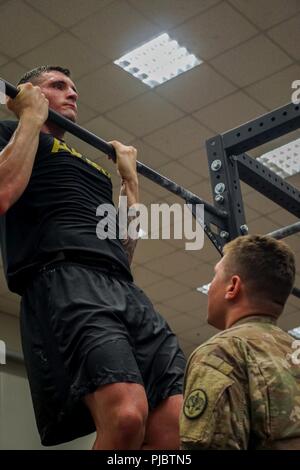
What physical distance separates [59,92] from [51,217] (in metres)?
0.48

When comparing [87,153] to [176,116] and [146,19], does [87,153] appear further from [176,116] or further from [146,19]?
[146,19]

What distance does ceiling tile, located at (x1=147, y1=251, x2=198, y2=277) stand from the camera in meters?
6.50

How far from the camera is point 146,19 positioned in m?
4.07

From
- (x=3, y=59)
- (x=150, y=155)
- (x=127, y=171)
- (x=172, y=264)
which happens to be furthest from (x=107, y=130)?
(x=127, y=171)

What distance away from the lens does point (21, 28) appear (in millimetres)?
4043

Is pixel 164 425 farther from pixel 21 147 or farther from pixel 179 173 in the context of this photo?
pixel 179 173

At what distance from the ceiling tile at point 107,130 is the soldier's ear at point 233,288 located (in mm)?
3364

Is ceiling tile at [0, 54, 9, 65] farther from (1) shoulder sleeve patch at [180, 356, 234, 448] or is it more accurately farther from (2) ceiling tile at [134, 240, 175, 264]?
(1) shoulder sleeve patch at [180, 356, 234, 448]

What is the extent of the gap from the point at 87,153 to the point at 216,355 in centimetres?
389

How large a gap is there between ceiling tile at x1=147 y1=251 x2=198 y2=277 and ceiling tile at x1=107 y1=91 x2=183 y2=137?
5.82 feet

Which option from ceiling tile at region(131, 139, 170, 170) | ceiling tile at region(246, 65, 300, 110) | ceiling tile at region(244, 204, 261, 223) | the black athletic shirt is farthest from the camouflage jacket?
ceiling tile at region(244, 204, 261, 223)

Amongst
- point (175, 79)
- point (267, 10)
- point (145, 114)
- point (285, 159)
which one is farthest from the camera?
point (285, 159)

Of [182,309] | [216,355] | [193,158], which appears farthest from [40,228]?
[182,309]
